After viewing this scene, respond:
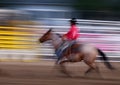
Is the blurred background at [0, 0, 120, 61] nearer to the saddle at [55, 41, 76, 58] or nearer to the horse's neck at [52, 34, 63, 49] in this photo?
the horse's neck at [52, 34, 63, 49]

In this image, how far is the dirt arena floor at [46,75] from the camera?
1056cm

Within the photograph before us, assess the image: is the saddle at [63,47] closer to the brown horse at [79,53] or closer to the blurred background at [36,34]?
the brown horse at [79,53]

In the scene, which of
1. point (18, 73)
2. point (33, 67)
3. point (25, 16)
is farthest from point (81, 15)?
point (18, 73)

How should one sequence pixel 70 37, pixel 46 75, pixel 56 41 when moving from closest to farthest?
pixel 70 37 < pixel 46 75 < pixel 56 41

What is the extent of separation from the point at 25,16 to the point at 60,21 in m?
1.30

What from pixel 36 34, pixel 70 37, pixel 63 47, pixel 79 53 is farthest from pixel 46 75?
pixel 36 34

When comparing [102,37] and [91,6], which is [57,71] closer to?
[102,37]

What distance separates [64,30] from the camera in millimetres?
15398

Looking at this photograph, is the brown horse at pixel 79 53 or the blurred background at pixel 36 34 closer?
the brown horse at pixel 79 53

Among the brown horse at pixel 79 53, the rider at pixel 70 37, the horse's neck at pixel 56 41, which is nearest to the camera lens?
the rider at pixel 70 37

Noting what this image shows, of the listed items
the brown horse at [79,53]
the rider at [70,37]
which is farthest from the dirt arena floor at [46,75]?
the rider at [70,37]

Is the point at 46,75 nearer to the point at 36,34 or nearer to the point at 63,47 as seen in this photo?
the point at 63,47

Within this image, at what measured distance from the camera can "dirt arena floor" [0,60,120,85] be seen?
1056cm

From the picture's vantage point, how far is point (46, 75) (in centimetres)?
1189
